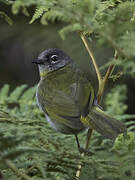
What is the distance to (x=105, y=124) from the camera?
2.40 m

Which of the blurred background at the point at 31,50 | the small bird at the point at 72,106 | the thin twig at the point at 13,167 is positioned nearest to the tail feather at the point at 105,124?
the small bird at the point at 72,106

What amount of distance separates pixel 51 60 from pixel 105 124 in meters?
1.61

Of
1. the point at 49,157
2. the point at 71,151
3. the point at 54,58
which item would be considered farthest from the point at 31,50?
the point at 49,157

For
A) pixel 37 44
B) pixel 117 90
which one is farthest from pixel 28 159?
pixel 37 44

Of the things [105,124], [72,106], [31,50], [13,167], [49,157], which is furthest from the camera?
[31,50]

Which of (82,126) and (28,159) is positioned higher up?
(28,159)

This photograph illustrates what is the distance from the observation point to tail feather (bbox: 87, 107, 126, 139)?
88.8 inches

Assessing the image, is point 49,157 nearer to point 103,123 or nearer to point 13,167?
point 13,167

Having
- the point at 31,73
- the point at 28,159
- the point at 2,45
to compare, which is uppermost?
the point at 28,159

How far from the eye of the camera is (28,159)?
6.18 ft

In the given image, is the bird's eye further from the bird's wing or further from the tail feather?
the tail feather

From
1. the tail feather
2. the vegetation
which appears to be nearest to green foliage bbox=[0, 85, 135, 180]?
the vegetation

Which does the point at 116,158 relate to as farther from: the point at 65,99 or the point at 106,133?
the point at 65,99

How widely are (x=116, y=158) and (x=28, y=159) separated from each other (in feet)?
1.69
